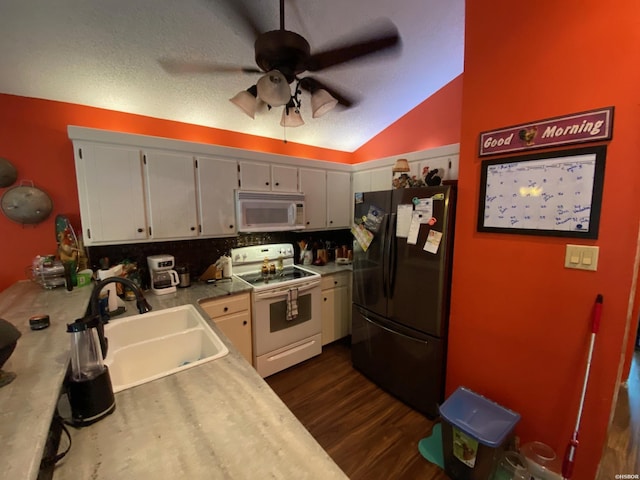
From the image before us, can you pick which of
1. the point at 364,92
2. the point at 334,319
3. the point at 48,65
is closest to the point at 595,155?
the point at 364,92

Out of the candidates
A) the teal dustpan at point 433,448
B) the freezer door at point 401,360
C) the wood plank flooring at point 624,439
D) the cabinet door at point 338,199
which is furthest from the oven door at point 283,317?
the wood plank flooring at point 624,439

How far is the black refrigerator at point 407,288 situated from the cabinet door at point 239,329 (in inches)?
39.9

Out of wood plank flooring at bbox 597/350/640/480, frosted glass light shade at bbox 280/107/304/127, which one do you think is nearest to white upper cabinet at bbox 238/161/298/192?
frosted glass light shade at bbox 280/107/304/127

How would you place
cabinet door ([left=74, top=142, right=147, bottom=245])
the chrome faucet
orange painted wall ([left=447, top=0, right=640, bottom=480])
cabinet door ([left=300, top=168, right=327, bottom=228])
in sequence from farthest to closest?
cabinet door ([left=300, top=168, right=327, bottom=228]) → cabinet door ([left=74, top=142, right=147, bottom=245]) → orange painted wall ([left=447, top=0, right=640, bottom=480]) → the chrome faucet

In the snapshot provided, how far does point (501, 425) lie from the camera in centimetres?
147

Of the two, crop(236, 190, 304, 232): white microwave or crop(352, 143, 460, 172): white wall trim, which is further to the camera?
crop(236, 190, 304, 232): white microwave

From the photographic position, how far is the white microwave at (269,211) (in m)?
2.46

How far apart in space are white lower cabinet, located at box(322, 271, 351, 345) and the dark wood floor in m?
0.33

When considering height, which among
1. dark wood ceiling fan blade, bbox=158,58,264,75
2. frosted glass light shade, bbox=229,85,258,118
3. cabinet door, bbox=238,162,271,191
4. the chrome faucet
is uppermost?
dark wood ceiling fan blade, bbox=158,58,264,75

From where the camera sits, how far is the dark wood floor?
1.60m

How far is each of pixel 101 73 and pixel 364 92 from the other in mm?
2091

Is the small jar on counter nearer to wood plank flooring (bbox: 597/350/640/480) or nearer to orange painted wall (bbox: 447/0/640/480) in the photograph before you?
orange painted wall (bbox: 447/0/640/480)

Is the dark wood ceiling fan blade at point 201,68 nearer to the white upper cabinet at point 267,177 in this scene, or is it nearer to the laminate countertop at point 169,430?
the white upper cabinet at point 267,177

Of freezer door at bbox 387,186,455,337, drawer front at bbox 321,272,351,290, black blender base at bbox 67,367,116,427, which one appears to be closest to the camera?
black blender base at bbox 67,367,116,427
